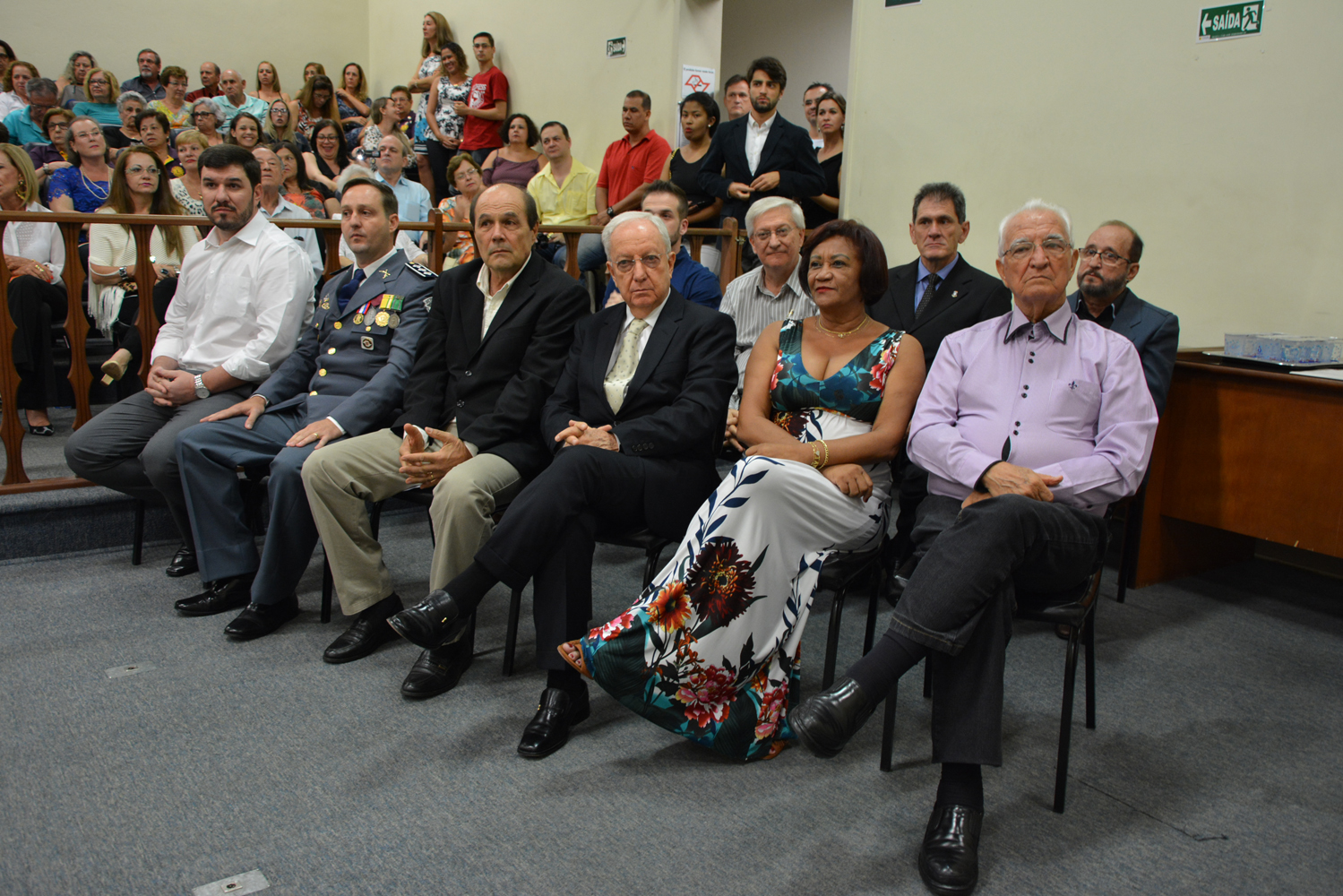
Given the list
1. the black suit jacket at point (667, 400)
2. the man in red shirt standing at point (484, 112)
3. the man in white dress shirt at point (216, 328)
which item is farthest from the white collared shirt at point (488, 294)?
the man in red shirt standing at point (484, 112)

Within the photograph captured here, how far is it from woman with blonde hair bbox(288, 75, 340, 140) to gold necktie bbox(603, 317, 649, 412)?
6797mm

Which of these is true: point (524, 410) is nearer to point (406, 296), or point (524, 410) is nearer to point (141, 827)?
point (406, 296)

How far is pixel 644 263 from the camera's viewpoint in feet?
8.32

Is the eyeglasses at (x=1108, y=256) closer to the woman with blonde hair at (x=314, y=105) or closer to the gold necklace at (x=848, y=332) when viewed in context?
the gold necklace at (x=848, y=332)

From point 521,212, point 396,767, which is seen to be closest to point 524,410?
point 521,212

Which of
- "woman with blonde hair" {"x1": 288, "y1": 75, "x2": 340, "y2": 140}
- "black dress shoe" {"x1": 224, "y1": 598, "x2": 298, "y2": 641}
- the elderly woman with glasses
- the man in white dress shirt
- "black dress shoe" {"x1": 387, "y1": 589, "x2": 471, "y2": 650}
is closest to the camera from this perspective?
"black dress shoe" {"x1": 387, "y1": 589, "x2": 471, "y2": 650}

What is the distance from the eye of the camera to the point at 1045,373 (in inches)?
85.6

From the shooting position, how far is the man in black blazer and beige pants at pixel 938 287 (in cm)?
302

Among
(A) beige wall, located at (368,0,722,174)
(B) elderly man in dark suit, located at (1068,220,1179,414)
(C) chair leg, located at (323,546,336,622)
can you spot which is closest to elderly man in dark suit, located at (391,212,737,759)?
(C) chair leg, located at (323,546,336,622)

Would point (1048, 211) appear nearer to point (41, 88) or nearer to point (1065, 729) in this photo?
point (1065, 729)

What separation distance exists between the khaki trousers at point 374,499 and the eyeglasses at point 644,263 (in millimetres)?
628

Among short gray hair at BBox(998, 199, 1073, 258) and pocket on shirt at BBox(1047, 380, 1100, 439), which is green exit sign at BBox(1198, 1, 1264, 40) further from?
pocket on shirt at BBox(1047, 380, 1100, 439)

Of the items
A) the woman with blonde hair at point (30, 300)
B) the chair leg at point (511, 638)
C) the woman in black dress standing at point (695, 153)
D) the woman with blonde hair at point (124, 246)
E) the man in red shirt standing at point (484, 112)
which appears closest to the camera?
the chair leg at point (511, 638)

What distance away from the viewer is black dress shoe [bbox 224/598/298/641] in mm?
2656
